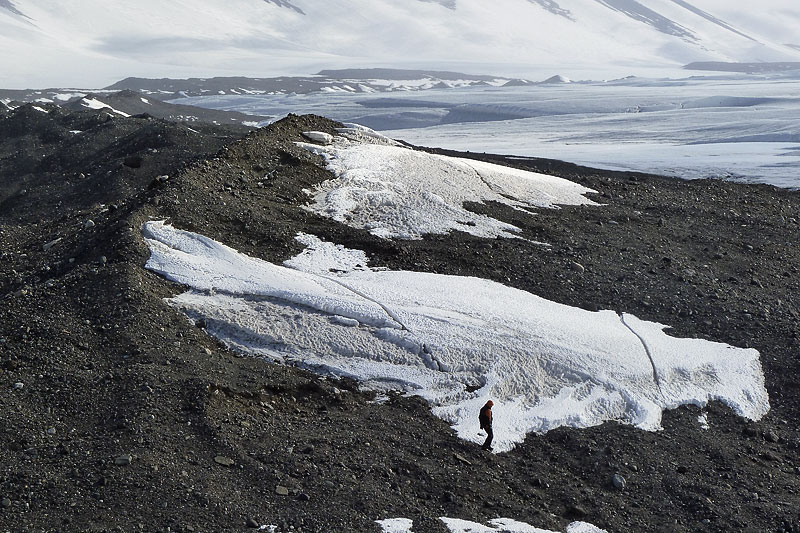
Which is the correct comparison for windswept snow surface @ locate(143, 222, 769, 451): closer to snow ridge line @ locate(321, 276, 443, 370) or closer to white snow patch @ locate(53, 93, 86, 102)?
snow ridge line @ locate(321, 276, 443, 370)

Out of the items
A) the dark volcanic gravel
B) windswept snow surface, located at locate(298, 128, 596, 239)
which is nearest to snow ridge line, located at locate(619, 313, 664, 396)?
the dark volcanic gravel

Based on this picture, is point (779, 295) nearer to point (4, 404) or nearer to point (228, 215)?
point (228, 215)

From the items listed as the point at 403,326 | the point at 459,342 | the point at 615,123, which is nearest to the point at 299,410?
the point at 403,326

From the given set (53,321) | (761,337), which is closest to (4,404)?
(53,321)

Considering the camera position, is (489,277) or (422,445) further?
(489,277)

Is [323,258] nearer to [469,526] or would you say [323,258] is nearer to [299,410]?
[299,410]

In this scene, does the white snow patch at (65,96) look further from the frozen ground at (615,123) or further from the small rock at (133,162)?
the small rock at (133,162)
